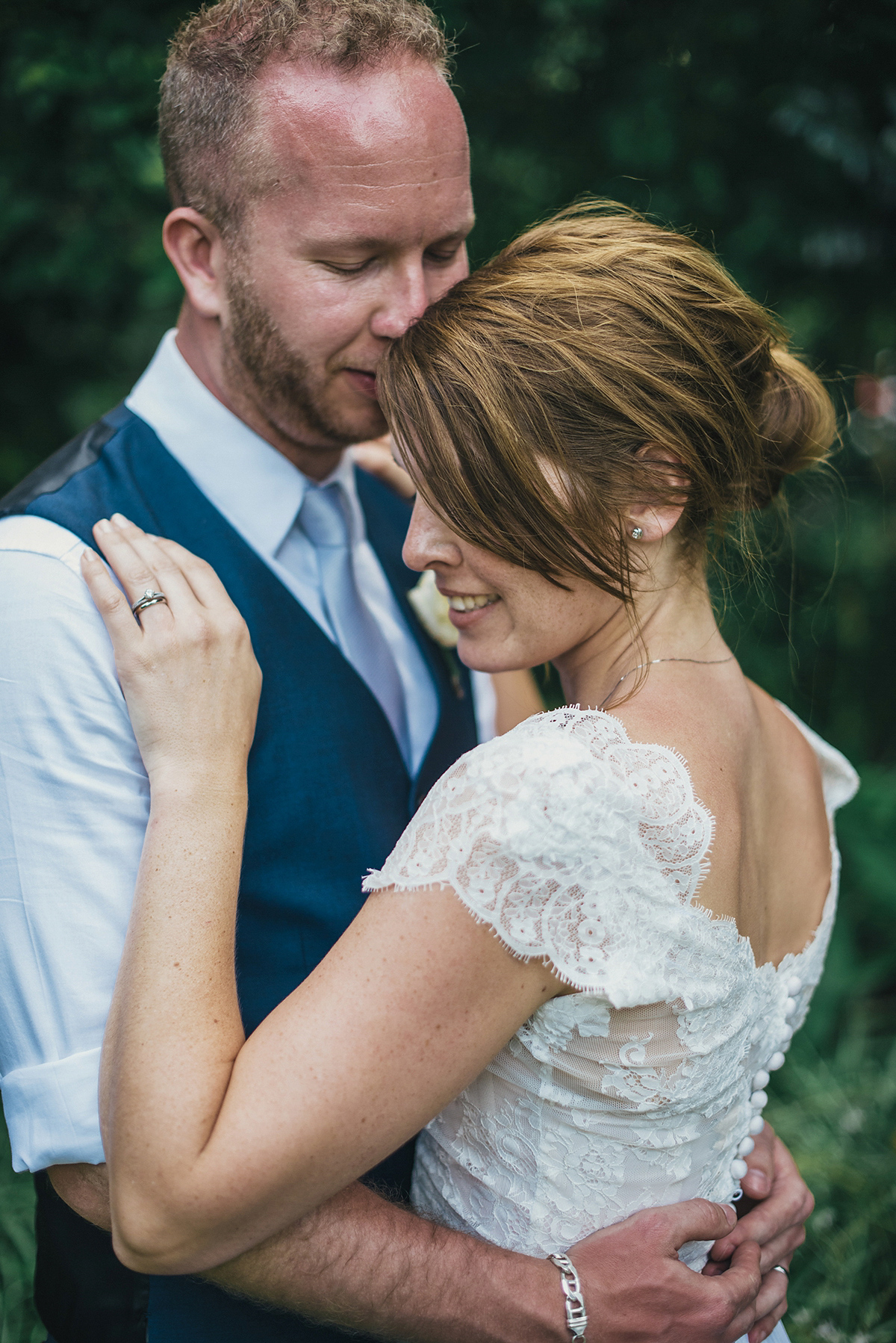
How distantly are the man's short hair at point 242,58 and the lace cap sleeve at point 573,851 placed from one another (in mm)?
1164

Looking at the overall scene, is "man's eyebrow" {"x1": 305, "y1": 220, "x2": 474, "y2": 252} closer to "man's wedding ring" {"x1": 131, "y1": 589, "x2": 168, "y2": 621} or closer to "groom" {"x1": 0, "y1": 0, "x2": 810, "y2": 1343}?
"groom" {"x1": 0, "y1": 0, "x2": 810, "y2": 1343}

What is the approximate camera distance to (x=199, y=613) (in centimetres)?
152

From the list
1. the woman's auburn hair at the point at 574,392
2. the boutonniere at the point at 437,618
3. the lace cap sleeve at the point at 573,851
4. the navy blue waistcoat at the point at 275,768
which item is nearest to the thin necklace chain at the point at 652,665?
the woman's auburn hair at the point at 574,392

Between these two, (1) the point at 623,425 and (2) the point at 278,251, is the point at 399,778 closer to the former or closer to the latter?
(1) the point at 623,425

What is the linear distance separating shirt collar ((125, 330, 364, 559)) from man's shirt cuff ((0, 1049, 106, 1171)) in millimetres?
886

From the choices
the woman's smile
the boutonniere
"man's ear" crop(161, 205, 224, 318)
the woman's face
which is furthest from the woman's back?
"man's ear" crop(161, 205, 224, 318)

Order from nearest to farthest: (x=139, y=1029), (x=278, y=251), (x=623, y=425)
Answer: (x=139, y=1029) → (x=623, y=425) → (x=278, y=251)

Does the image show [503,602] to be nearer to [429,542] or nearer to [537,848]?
[429,542]

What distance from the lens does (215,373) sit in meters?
1.97

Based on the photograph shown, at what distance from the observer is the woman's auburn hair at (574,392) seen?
4.72 feet

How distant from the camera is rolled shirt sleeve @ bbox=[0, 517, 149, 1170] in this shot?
138cm

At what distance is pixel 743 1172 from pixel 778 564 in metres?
2.65

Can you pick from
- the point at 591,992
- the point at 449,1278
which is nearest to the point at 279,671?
the point at 591,992

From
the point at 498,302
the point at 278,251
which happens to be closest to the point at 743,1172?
the point at 498,302
